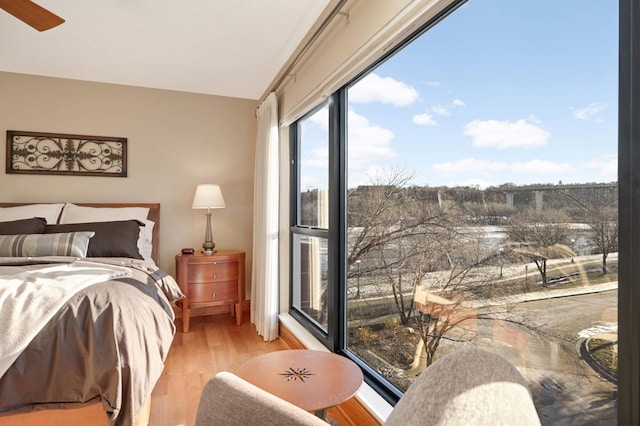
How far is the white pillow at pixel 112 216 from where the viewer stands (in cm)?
324

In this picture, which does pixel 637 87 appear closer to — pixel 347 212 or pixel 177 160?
pixel 347 212

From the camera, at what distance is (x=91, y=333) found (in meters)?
1.59

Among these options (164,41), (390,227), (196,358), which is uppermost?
(164,41)

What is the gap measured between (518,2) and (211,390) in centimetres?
149

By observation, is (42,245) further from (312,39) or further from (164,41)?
(312,39)

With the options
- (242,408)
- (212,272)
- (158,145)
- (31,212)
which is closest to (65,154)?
(31,212)

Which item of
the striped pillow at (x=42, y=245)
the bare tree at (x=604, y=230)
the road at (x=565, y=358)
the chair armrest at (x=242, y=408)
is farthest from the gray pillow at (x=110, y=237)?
the bare tree at (x=604, y=230)

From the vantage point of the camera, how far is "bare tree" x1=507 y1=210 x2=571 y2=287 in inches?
42.6

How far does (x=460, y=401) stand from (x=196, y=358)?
8.90 feet

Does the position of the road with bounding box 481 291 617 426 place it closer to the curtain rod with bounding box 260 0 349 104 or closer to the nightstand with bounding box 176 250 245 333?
the curtain rod with bounding box 260 0 349 104

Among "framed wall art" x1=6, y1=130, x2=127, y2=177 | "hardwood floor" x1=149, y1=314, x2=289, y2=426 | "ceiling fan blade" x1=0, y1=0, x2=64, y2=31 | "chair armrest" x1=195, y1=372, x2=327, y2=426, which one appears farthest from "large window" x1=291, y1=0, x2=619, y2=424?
"framed wall art" x1=6, y1=130, x2=127, y2=177

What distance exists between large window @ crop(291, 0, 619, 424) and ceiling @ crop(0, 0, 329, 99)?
84cm

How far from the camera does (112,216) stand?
3311mm

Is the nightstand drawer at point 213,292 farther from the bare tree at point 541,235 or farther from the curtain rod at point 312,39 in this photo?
the bare tree at point 541,235
